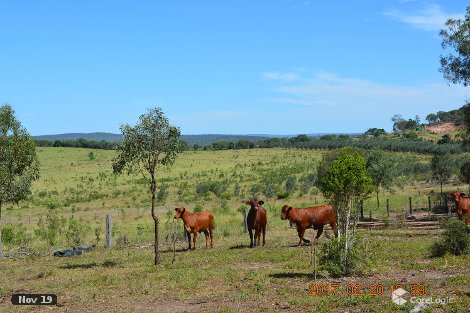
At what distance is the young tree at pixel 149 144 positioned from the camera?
19234mm

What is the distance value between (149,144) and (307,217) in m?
7.39

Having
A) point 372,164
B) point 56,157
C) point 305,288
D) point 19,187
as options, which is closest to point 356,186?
point 305,288

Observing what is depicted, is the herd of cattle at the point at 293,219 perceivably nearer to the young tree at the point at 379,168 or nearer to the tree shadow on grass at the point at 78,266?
the tree shadow on grass at the point at 78,266

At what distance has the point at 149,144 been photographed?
63.4 feet

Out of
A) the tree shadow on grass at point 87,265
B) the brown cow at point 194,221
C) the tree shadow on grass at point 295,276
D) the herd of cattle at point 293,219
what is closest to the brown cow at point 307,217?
the herd of cattle at point 293,219

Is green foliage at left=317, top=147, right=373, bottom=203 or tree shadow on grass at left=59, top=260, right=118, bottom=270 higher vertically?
green foliage at left=317, top=147, right=373, bottom=203

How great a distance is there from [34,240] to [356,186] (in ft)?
77.0

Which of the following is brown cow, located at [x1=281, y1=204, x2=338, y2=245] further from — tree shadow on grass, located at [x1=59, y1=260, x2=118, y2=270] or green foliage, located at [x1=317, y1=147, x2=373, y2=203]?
green foliage, located at [x1=317, y1=147, x2=373, y2=203]

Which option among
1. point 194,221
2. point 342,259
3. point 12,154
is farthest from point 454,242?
point 12,154

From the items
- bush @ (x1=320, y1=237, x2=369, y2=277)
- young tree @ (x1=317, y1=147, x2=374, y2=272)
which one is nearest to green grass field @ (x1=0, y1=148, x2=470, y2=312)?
bush @ (x1=320, y1=237, x2=369, y2=277)

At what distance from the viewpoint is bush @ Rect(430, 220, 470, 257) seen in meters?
17.0

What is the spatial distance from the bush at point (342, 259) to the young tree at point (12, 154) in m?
15.2

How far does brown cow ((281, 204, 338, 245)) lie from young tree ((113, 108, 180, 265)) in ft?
19.0

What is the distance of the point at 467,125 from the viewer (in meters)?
34.2
